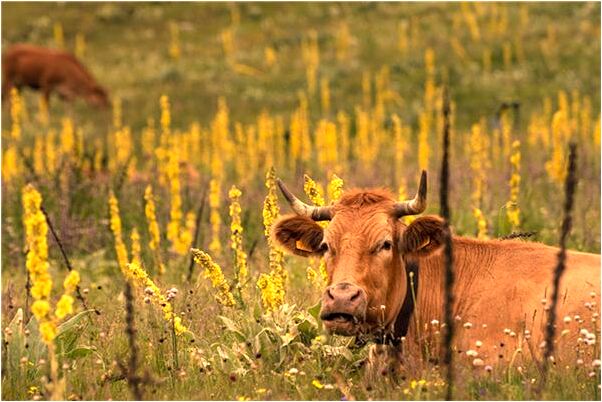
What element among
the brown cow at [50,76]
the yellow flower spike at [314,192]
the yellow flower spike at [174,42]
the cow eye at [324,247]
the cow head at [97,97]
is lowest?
the cow eye at [324,247]

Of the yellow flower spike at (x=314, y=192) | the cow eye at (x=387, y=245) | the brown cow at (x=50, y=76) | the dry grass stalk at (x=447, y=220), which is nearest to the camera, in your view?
the dry grass stalk at (x=447, y=220)

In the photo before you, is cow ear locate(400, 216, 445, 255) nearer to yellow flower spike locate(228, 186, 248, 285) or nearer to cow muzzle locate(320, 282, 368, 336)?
cow muzzle locate(320, 282, 368, 336)

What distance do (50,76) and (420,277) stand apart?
26104 mm

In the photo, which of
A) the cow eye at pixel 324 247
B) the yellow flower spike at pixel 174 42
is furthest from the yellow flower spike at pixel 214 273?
the yellow flower spike at pixel 174 42

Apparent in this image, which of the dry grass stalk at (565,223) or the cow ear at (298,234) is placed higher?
the dry grass stalk at (565,223)

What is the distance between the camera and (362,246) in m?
7.27

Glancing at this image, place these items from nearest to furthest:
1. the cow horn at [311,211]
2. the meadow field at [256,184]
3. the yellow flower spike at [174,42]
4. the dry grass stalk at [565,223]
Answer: the dry grass stalk at [565,223], the meadow field at [256,184], the cow horn at [311,211], the yellow flower spike at [174,42]

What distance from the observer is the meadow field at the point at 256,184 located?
6.61m

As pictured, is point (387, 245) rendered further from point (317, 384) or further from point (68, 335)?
point (68, 335)

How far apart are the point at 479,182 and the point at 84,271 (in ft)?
13.1

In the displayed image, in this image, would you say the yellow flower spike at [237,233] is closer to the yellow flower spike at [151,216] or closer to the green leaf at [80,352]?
the green leaf at [80,352]

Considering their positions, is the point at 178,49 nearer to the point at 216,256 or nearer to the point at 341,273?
the point at 216,256

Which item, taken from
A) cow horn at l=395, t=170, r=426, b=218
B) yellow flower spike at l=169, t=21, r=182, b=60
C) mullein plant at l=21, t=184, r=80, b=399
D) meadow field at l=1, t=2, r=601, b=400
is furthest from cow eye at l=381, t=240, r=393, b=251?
yellow flower spike at l=169, t=21, r=182, b=60

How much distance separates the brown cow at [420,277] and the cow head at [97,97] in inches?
993
